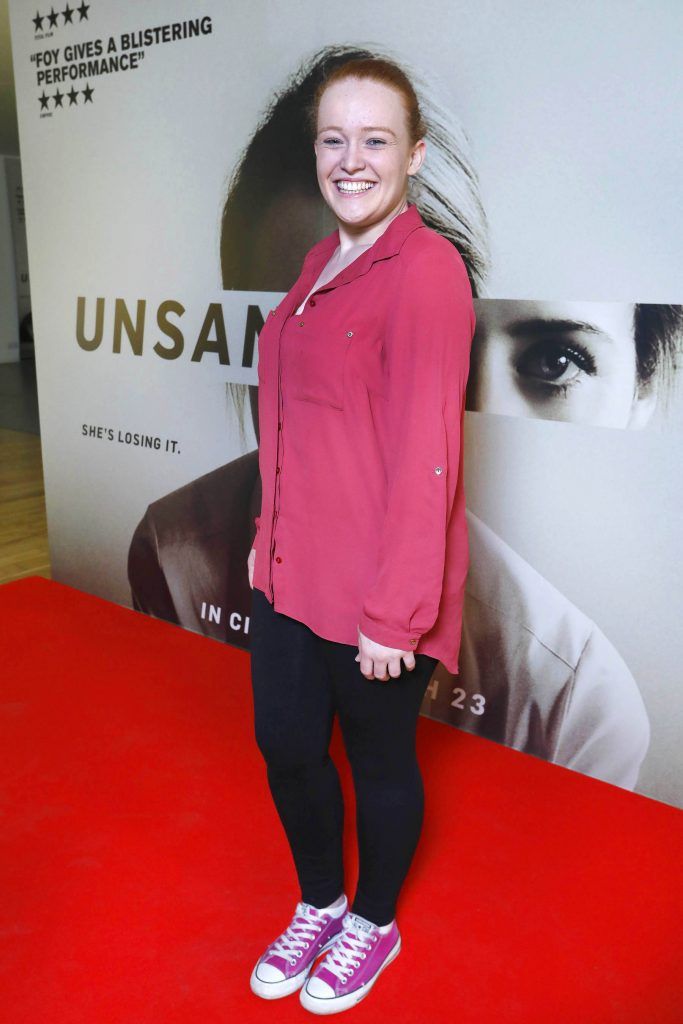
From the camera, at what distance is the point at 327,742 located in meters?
1.34

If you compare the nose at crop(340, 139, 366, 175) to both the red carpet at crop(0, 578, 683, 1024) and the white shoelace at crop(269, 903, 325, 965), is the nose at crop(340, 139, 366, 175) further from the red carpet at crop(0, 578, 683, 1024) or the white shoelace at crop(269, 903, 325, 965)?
the red carpet at crop(0, 578, 683, 1024)

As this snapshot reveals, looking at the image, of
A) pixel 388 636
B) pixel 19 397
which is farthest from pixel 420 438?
pixel 19 397

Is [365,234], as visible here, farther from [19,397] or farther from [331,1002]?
[19,397]

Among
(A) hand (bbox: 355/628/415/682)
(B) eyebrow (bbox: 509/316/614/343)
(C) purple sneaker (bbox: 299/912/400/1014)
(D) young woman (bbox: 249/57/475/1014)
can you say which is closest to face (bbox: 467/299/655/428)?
(B) eyebrow (bbox: 509/316/614/343)

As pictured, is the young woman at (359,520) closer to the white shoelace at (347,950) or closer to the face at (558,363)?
the white shoelace at (347,950)

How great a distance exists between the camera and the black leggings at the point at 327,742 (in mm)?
1232

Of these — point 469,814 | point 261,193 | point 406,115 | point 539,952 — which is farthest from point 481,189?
point 539,952

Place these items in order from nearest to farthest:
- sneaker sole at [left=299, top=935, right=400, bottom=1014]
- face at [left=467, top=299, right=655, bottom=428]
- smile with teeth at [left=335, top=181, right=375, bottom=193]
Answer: smile with teeth at [left=335, top=181, right=375, bottom=193], sneaker sole at [left=299, top=935, right=400, bottom=1014], face at [left=467, top=299, right=655, bottom=428]

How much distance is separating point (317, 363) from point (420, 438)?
194 mm

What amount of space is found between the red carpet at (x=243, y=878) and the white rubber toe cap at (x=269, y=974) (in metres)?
0.04

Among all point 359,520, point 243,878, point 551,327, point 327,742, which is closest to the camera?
point 359,520

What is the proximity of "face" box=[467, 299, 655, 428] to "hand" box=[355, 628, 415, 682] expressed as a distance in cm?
97

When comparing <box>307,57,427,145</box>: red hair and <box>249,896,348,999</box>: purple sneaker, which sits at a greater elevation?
<box>307,57,427,145</box>: red hair

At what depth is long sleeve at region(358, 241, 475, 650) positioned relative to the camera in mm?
1048
